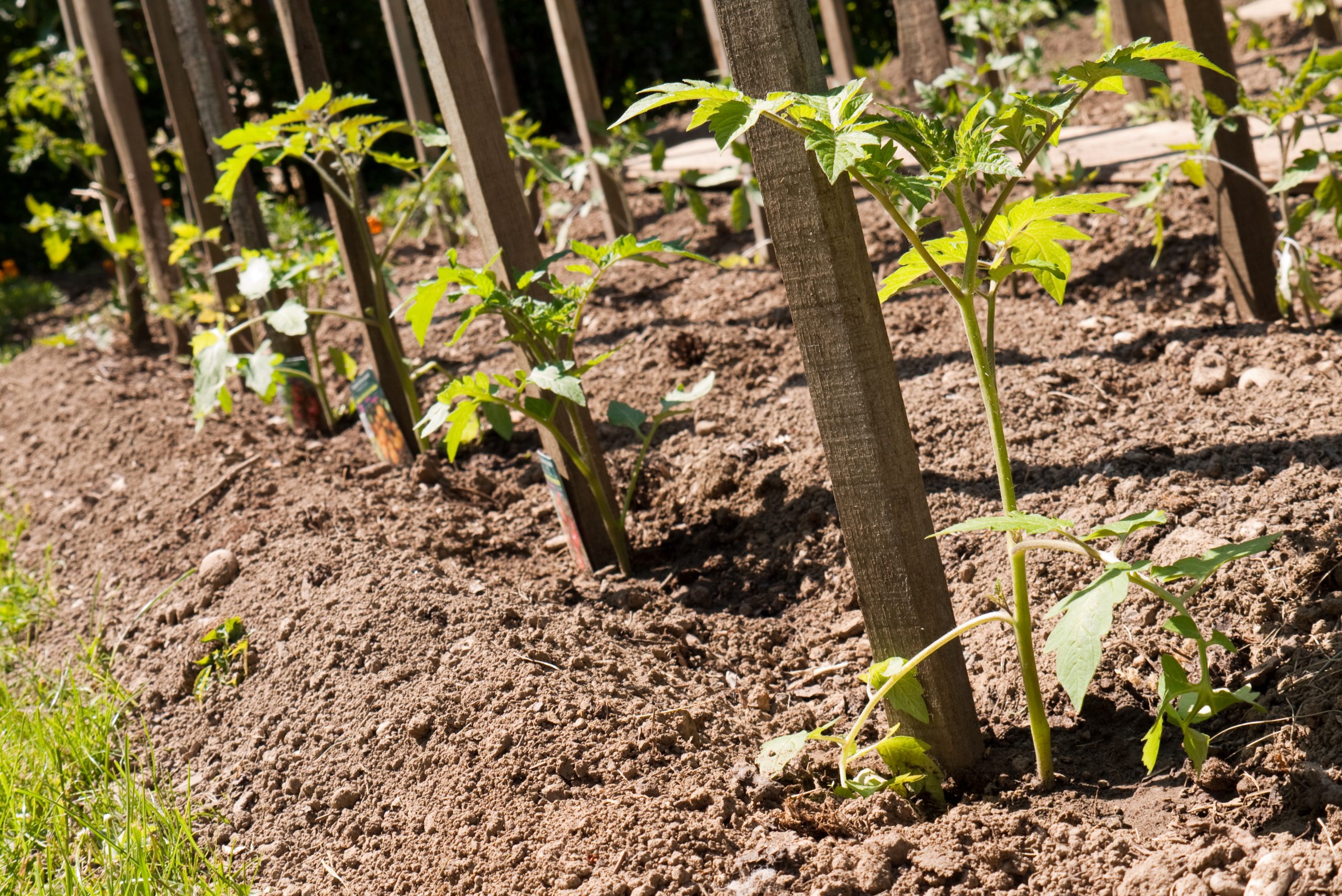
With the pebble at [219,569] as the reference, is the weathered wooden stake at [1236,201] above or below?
above

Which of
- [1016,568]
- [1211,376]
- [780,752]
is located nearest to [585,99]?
[1211,376]

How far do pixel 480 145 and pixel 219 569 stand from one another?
4.38 feet

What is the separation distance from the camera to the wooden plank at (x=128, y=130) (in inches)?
187

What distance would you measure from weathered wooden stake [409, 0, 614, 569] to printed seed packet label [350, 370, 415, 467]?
974 millimetres

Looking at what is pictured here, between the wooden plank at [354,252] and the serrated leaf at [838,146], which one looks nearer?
the serrated leaf at [838,146]

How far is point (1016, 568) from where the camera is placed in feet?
4.63

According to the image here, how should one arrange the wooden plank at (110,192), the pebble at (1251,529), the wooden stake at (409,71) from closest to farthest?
1. the pebble at (1251,529)
2. the wooden stake at (409,71)
3. the wooden plank at (110,192)

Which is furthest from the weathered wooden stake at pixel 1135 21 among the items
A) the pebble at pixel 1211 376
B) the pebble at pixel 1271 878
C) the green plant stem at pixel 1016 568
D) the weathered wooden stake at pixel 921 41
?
the pebble at pixel 1271 878

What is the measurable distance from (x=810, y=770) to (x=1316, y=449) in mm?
1185

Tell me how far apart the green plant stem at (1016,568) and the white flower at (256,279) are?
2.40 meters

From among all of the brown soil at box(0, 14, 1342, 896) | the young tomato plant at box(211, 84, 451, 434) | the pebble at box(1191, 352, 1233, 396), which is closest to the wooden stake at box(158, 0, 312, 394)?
the young tomato plant at box(211, 84, 451, 434)

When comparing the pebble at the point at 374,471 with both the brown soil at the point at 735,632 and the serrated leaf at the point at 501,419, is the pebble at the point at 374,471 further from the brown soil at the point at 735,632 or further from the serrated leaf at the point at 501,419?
the serrated leaf at the point at 501,419

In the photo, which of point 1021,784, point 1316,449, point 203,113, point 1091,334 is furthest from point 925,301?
point 203,113

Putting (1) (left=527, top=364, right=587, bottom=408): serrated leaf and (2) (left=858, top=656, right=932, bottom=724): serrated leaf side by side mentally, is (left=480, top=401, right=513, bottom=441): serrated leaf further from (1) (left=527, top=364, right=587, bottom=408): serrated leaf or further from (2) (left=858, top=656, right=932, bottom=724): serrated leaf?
(2) (left=858, top=656, right=932, bottom=724): serrated leaf
